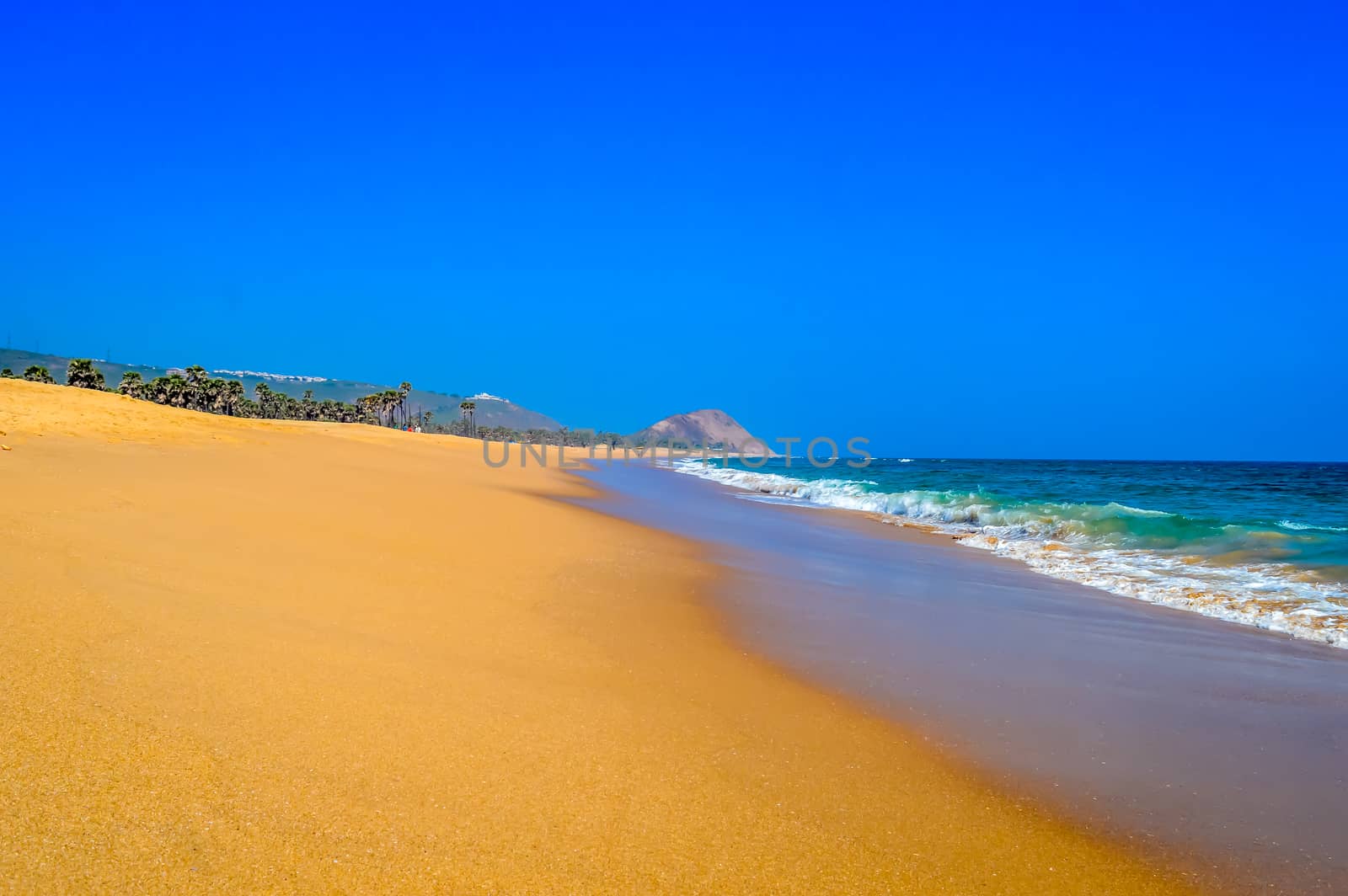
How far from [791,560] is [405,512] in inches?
220

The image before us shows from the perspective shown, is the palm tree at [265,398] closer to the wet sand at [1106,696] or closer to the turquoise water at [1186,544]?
the turquoise water at [1186,544]

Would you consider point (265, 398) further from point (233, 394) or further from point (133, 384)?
point (133, 384)

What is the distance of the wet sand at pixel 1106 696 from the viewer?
3416 mm

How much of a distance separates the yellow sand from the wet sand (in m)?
0.42

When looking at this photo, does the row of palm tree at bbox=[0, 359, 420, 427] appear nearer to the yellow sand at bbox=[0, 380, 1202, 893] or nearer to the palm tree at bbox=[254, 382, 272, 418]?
the palm tree at bbox=[254, 382, 272, 418]

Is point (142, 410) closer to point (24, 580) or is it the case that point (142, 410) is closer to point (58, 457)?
point (58, 457)

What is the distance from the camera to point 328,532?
7.92 m

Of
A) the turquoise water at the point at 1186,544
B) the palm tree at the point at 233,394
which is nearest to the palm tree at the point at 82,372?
the palm tree at the point at 233,394

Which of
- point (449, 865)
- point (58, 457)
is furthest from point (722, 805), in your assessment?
point (58, 457)

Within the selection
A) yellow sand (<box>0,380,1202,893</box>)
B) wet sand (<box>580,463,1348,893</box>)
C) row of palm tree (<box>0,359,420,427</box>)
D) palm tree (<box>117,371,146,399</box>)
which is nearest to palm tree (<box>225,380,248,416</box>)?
row of palm tree (<box>0,359,420,427</box>)

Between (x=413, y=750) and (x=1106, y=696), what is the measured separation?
4584 millimetres

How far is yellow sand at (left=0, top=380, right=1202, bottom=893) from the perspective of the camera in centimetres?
248

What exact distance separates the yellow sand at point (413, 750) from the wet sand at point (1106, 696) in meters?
0.42

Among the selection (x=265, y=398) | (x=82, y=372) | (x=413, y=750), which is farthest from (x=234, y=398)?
(x=413, y=750)
